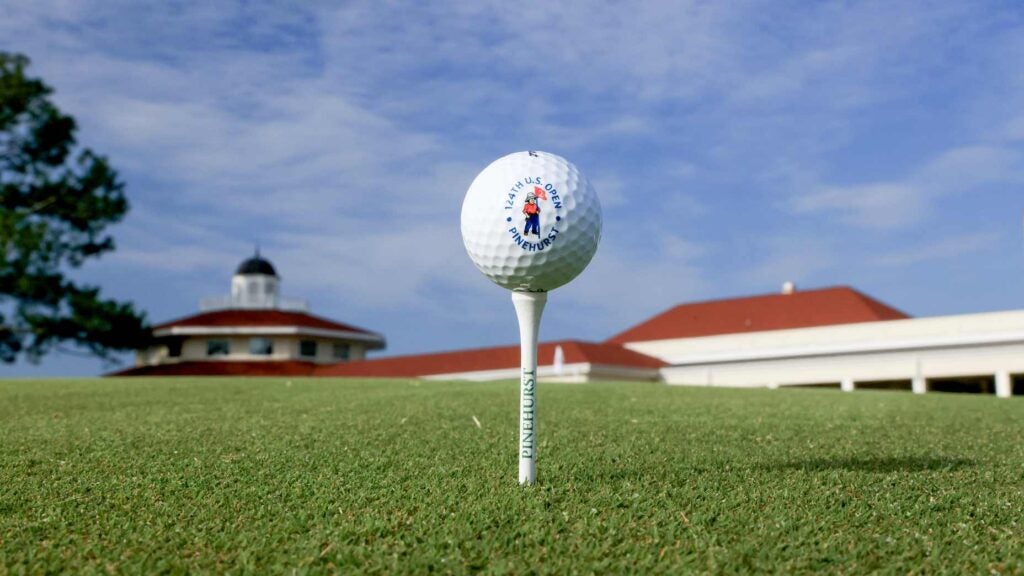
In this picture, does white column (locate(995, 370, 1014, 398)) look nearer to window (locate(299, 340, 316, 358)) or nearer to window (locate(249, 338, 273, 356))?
window (locate(299, 340, 316, 358))

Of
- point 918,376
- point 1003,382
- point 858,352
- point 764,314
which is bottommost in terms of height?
point 1003,382

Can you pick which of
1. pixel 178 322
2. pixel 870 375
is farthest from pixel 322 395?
pixel 178 322

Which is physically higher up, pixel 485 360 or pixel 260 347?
pixel 260 347

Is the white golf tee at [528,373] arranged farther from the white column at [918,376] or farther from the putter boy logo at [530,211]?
the white column at [918,376]

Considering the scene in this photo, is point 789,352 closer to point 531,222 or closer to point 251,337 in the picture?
point 251,337

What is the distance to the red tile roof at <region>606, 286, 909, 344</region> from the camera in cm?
3884

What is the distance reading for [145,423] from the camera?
26.7 ft

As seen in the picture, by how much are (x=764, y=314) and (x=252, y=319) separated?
2660 centimetres

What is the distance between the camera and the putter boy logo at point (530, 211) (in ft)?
15.9

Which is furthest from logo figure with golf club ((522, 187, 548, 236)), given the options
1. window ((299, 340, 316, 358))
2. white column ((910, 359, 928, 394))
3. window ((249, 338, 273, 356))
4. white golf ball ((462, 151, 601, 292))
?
window ((299, 340, 316, 358))

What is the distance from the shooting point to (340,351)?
5234cm

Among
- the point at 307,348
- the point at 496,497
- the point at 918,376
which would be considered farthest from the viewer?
the point at 307,348

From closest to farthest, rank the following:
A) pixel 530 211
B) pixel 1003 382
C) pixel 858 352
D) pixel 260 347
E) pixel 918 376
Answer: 1. pixel 530 211
2. pixel 1003 382
3. pixel 918 376
4. pixel 858 352
5. pixel 260 347

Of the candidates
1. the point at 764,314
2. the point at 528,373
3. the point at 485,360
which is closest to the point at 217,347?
the point at 485,360
